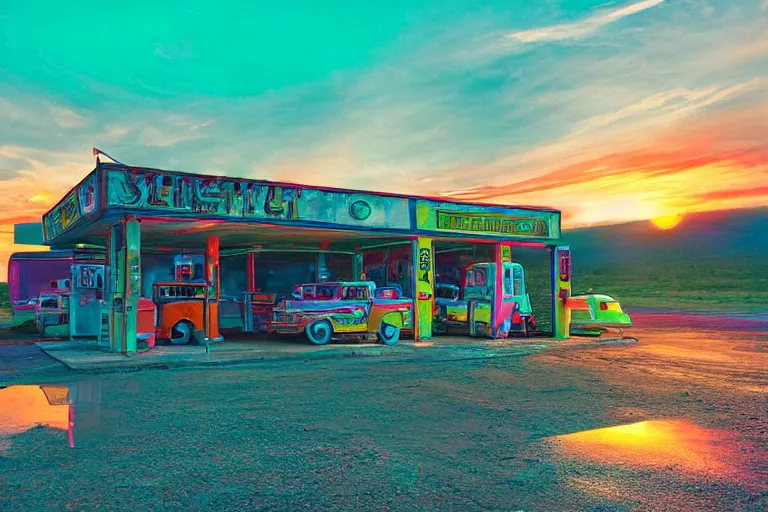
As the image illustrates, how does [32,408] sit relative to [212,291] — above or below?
below

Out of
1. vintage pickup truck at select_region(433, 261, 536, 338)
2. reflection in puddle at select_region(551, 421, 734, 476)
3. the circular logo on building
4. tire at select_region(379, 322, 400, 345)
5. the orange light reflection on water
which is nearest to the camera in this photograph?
reflection in puddle at select_region(551, 421, 734, 476)

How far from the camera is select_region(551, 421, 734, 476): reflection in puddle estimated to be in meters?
5.96

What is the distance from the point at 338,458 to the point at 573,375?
705cm

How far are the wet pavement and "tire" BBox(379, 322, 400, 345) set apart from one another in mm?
4837

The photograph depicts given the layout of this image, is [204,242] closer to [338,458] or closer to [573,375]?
[573,375]

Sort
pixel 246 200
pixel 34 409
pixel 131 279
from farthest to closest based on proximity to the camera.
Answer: pixel 246 200, pixel 131 279, pixel 34 409

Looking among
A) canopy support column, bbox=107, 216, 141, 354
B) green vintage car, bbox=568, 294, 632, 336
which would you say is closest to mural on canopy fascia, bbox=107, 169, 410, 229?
canopy support column, bbox=107, 216, 141, 354

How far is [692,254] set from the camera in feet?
360

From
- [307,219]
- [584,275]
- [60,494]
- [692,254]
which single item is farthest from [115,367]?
[692,254]

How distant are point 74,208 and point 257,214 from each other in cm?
489

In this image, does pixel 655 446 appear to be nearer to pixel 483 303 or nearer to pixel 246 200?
pixel 246 200

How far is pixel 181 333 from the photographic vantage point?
1672cm

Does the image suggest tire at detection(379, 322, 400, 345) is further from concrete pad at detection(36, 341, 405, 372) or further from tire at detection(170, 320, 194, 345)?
tire at detection(170, 320, 194, 345)

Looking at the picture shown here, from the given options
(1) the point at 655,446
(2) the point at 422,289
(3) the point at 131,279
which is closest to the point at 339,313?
(2) the point at 422,289
